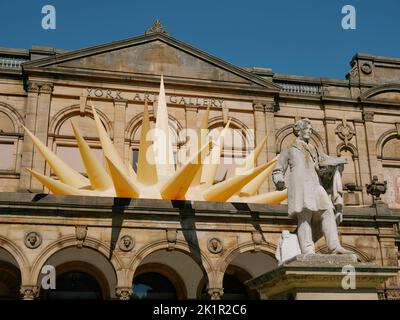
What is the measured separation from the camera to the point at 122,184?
56.4 feet

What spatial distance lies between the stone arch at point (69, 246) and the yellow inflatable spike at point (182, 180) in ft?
8.36

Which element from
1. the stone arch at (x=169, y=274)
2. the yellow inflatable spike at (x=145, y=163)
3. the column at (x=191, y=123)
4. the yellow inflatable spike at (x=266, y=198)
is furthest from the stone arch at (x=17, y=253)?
the column at (x=191, y=123)

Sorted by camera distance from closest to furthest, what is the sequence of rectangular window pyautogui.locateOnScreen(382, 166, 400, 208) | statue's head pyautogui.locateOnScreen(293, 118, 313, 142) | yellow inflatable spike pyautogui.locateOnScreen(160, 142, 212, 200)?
statue's head pyautogui.locateOnScreen(293, 118, 313, 142) < yellow inflatable spike pyautogui.locateOnScreen(160, 142, 212, 200) < rectangular window pyautogui.locateOnScreen(382, 166, 400, 208)

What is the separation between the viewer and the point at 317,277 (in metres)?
8.26

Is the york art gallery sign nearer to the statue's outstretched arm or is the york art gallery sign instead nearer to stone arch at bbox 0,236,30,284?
stone arch at bbox 0,236,30,284

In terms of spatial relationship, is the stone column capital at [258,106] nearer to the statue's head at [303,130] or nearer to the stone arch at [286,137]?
the stone arch at [286,137]

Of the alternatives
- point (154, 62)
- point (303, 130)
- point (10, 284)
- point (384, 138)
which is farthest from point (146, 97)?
point (303, 130)

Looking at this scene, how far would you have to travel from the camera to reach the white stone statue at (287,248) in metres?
9.19

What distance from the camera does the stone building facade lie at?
17.2m

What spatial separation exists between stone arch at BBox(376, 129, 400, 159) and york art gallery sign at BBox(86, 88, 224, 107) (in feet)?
28.6

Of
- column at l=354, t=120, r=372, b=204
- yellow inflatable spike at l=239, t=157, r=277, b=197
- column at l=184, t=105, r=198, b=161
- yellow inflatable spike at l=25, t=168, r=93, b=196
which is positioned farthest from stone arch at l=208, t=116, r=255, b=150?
yellow inflatable spike at l=25, t=168, r=93, b=196

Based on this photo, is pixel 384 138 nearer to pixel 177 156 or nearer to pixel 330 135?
pixel 330 135
